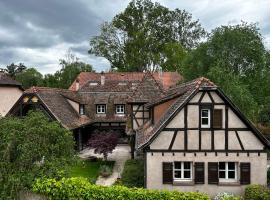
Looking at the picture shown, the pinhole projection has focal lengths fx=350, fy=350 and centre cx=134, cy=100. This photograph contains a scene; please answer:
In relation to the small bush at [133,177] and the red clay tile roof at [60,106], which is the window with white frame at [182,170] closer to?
the small bush at [133,177]

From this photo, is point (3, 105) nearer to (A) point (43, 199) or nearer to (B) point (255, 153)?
(A) point (43, 199)

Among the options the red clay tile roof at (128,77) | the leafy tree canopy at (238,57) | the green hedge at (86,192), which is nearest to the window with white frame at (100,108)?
the red clay tile roof at (128,77)

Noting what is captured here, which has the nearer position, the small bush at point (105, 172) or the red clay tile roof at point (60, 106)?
the small bush at point (105, 172)

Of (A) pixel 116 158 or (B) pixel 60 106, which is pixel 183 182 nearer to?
(A) pixel 116 158

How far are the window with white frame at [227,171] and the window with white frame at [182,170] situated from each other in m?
1.71

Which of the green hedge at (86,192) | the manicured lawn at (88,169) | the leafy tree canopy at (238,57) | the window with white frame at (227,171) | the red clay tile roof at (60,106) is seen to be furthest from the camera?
the leafy tree canopy at (238,57)

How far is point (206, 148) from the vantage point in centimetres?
1953

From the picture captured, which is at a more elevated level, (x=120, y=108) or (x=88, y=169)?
(x=120, y=108)

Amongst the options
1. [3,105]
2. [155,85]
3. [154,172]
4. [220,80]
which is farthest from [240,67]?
[3,105]

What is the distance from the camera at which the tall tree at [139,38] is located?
54688 millimetres

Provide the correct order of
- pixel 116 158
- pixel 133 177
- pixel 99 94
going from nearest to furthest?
pixel 133 177 → pixel 116 158 → pixel 99 94

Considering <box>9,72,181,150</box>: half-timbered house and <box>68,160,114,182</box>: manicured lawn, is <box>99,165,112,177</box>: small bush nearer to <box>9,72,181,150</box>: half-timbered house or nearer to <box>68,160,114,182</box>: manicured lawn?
<box>68,160,114,182</box>: manicured lawn

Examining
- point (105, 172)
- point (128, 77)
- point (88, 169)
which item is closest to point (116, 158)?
point (88, 169)

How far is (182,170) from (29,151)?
856cm
